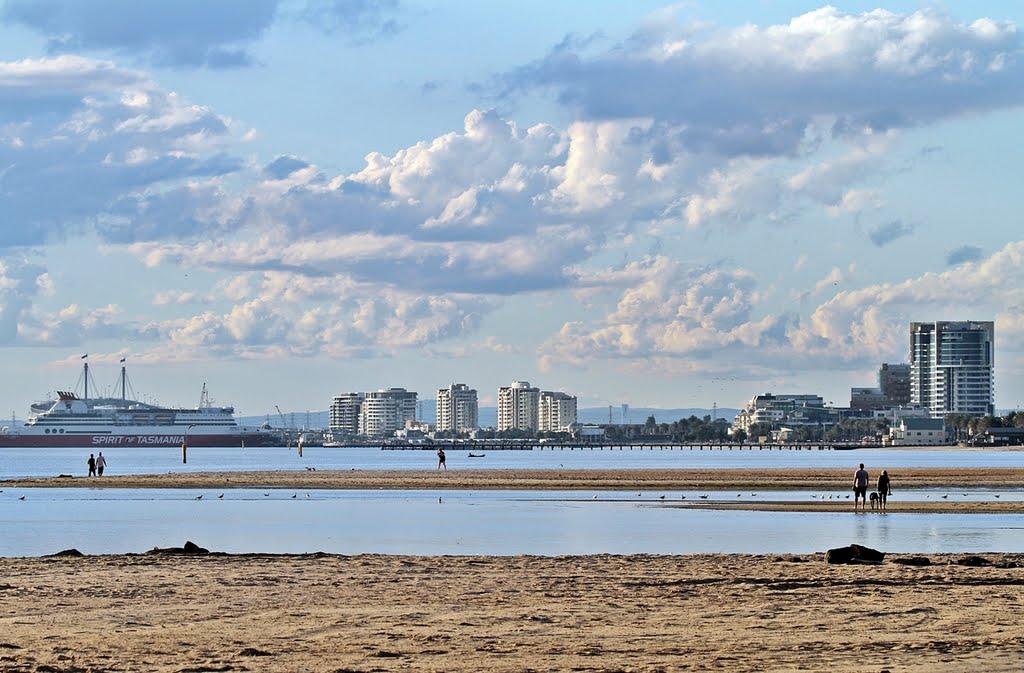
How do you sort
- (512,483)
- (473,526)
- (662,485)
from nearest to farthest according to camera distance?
(473,526), (662,485), (512,483)

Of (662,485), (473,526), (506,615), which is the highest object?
(506,615)

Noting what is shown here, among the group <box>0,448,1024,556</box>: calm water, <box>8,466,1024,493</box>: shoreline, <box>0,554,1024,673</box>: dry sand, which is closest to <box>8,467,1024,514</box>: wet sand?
<box>8,466,1024,493</box>: shoreline

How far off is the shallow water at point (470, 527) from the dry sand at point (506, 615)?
17.7 ft

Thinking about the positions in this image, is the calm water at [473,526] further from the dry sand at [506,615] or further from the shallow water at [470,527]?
the dry sand at [506,615]

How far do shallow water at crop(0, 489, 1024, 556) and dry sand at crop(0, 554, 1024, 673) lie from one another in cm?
538

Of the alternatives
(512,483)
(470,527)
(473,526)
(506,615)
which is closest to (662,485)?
(512,483)

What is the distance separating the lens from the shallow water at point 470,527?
3322 centimetres

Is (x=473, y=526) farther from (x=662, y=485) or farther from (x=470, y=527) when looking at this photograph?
(x=662, y=485)

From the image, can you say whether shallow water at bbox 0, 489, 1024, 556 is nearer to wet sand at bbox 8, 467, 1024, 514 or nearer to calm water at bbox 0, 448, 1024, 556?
calm water at bbox 0, 448, 1024, 556

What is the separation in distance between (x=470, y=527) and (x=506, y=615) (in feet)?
66.0

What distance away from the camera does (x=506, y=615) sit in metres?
20.1

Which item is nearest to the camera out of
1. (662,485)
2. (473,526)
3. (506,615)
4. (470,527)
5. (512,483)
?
(506,615)

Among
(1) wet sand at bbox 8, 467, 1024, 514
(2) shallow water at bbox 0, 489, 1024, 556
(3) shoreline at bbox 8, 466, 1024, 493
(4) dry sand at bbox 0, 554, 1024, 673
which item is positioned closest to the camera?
(4) dry sand at bbox 0, 554, 1024, 673

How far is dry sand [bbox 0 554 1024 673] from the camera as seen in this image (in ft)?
54.4
